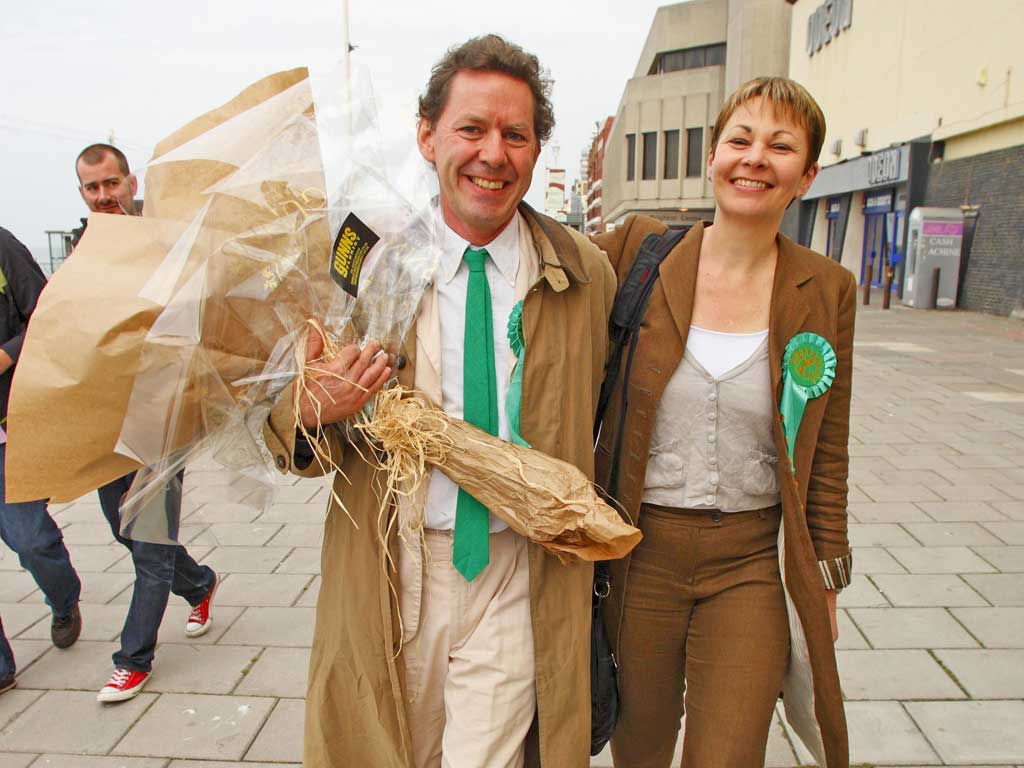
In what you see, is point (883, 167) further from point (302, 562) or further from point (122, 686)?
point (122, 686)

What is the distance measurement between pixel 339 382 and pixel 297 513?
156 inches

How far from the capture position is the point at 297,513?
211 inches

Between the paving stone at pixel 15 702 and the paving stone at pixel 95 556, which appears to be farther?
the paving stone at pixel 95 556

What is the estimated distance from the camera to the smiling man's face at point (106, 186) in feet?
10.7

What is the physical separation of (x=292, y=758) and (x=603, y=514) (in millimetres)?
1836

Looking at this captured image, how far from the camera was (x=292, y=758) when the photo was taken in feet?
9.35

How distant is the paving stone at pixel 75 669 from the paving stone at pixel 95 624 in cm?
8

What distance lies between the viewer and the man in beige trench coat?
73.0 inches

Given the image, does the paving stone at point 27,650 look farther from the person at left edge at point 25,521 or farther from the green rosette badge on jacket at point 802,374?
the green rosette badge on jacket at point 802,374

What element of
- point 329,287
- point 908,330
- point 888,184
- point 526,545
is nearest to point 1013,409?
point 908,330

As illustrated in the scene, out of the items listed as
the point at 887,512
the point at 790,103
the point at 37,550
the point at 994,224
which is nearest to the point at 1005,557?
the point at 887,512

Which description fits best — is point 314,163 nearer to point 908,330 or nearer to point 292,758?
point 292,758

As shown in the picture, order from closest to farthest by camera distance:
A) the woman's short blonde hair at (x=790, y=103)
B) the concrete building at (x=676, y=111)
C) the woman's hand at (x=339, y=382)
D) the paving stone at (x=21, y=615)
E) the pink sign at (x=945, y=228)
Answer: the woman's hand at (x=339, y=382) → the woman's short blonde hair at (x=790, y=103) → the paving stone at (x=21, y=615) → the pink sign at (x=945, y=228) → the concrete building at (x=676, y=111)

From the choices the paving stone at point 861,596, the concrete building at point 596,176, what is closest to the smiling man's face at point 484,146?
the paving stone at point 861,596
